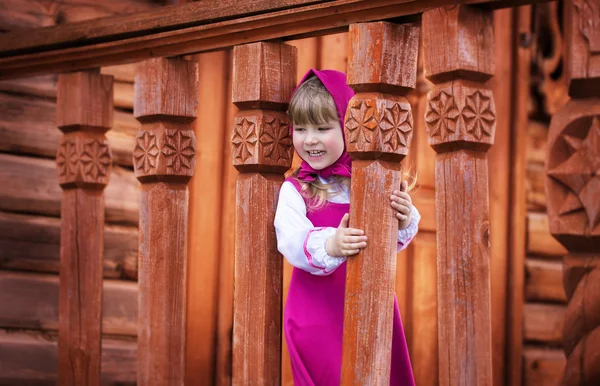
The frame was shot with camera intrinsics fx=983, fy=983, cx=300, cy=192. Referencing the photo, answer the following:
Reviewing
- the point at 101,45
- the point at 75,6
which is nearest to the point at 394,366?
the point at 101,45

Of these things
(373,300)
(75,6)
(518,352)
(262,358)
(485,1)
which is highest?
(75,6)

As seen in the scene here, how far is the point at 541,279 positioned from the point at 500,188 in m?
0.68

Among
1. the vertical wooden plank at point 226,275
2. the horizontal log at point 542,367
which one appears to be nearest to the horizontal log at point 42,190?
the vertical wooden plank at point 226,275

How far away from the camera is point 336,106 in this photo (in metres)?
3.20

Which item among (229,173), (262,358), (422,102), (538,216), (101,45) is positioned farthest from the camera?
(538,216)

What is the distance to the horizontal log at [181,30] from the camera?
9.82 ft

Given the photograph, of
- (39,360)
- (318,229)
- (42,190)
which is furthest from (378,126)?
(39,360)

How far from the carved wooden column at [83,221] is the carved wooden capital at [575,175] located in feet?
6.39

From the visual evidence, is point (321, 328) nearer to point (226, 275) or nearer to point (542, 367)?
point (226, 275)

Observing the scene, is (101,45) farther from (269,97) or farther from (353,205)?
(353,205)

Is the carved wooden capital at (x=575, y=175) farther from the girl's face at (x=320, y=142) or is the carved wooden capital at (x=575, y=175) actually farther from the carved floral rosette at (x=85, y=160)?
the carved floral rosette at (x=85, y=160)

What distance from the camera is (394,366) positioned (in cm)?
336

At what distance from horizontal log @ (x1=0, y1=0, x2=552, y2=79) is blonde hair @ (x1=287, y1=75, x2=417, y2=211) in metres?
0.18

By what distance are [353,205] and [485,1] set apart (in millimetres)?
704
